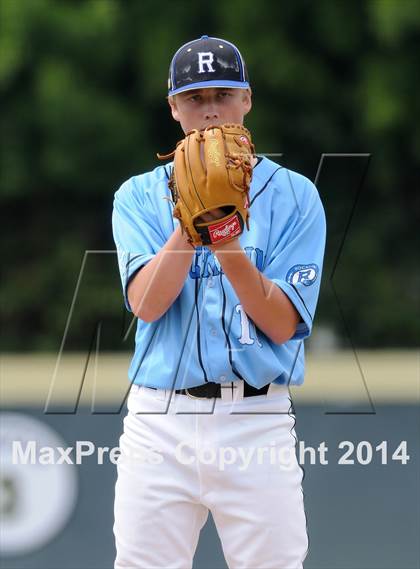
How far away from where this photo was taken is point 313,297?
5.50ft

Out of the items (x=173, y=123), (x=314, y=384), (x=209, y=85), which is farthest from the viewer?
(x=173, y=123)

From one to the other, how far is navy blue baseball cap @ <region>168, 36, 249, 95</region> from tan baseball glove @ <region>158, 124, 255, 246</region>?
12 centimetres

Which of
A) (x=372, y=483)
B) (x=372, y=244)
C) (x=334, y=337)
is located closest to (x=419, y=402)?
(x=372, y=483)

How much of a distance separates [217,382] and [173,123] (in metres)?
5.45

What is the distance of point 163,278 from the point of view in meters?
1.57

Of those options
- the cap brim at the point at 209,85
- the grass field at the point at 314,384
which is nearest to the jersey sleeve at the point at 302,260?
the cap brim at the point at 209,85

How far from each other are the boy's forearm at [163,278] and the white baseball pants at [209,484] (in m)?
0.15

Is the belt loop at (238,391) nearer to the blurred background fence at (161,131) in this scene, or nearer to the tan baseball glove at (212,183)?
the tan baseball glove at (212,183)

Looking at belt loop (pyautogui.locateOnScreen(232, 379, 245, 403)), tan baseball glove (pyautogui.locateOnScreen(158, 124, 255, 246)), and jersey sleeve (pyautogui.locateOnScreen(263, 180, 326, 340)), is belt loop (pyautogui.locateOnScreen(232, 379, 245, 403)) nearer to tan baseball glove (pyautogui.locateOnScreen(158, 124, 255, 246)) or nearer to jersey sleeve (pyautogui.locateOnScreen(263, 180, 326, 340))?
jersey sleeve (pyautogui.locateOnScreen(263, 180, 326, 340))

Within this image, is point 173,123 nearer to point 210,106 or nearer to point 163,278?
point 210,106

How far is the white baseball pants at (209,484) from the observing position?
163 centimetres

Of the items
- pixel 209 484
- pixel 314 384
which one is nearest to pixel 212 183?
pixel 209 484

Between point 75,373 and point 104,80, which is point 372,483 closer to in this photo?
point 75,373

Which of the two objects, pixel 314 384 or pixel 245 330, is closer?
pixel 245 330
